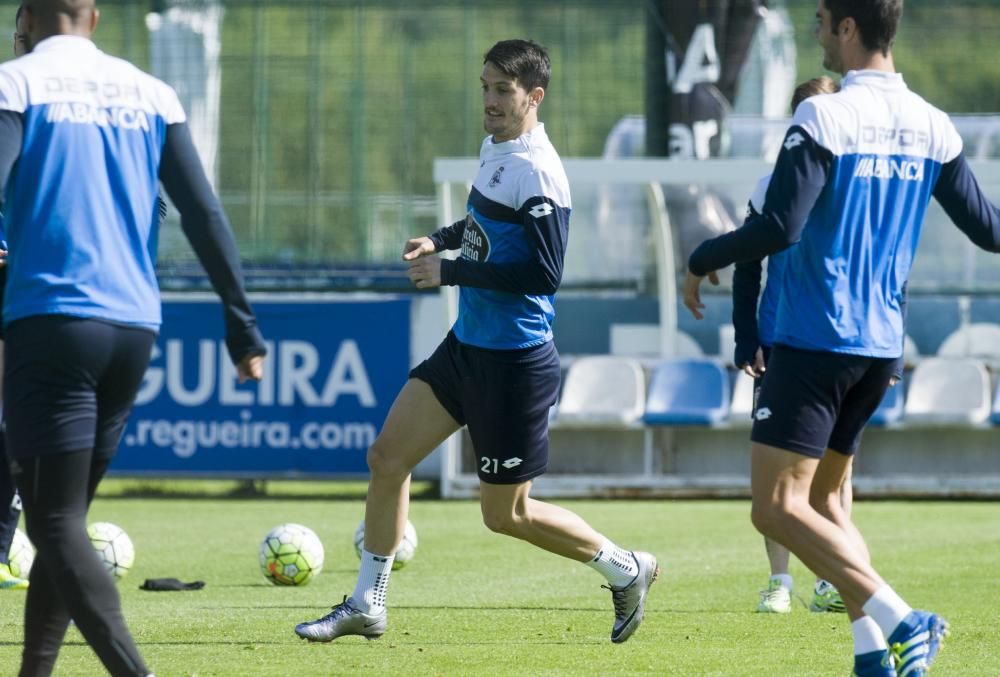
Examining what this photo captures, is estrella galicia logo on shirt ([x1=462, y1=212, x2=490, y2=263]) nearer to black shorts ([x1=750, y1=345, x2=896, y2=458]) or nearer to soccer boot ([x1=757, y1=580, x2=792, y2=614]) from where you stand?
black shorts ([x1=750, y1=345, x2=896, y2=458])

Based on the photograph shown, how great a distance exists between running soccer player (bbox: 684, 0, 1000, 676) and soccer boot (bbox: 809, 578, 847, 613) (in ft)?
8.02

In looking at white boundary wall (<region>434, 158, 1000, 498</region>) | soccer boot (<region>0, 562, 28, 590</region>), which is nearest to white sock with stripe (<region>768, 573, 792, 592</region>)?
soccer boot (<region>0, 562, 28, 590</region>)

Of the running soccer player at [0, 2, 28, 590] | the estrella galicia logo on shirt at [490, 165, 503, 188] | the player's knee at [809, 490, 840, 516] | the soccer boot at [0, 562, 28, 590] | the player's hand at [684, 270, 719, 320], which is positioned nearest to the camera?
the player's hand at [684, 270, 719, 320]

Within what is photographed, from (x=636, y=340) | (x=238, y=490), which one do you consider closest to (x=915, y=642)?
(x=636, y=340)

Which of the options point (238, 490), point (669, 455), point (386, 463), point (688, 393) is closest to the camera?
point (386, 463)

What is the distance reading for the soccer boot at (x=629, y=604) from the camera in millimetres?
6805

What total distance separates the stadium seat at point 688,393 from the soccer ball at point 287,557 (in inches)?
230

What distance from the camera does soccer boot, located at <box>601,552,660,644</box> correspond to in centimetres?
680

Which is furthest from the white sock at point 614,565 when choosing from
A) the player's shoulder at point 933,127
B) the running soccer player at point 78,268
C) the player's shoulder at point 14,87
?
the player's shoulder at point 14,87

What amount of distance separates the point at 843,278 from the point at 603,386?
9601 millimetres

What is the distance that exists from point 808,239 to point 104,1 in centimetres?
1430

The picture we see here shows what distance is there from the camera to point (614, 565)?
22.7 ft

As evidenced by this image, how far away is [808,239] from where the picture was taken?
5301 mm

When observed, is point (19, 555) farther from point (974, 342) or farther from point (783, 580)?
point (974, 342)
